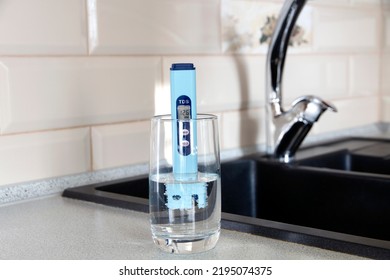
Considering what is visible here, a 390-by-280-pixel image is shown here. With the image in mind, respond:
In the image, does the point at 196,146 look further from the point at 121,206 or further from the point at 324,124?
the point at 324,124

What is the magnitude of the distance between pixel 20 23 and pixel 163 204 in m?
0.40

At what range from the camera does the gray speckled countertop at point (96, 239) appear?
2.19 ft

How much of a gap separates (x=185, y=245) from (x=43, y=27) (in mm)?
→ 447

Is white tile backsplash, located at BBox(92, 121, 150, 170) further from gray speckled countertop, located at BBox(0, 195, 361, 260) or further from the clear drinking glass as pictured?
the clear drinking glass

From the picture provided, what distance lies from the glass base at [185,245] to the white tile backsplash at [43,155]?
34cm

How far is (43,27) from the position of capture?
95 centimetres

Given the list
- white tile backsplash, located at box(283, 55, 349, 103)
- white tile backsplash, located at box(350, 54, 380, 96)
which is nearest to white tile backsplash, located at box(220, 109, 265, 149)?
white tile backsplash, located at box(283, 55, 349, 103)

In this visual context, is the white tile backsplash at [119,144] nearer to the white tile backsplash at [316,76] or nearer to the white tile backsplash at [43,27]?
the white tile backsplash at [43,27]

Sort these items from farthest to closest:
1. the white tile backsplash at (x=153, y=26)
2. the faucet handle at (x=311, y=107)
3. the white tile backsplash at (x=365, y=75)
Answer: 1. the white tile backsplash at (x=365, y=75)
2. the faucet handle at (x=311, y=107)
3. the white tile backsplash at (x=153, y=26)

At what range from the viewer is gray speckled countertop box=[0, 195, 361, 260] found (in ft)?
2.19

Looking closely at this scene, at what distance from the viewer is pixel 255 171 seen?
121 cm

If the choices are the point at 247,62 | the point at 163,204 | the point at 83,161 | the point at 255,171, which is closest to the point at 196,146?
the point at 163,204

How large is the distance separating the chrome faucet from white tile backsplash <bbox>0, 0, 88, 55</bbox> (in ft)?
1.25

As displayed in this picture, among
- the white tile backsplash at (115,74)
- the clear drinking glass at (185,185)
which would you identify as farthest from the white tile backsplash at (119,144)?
the clear drinking glass at (185,185)
